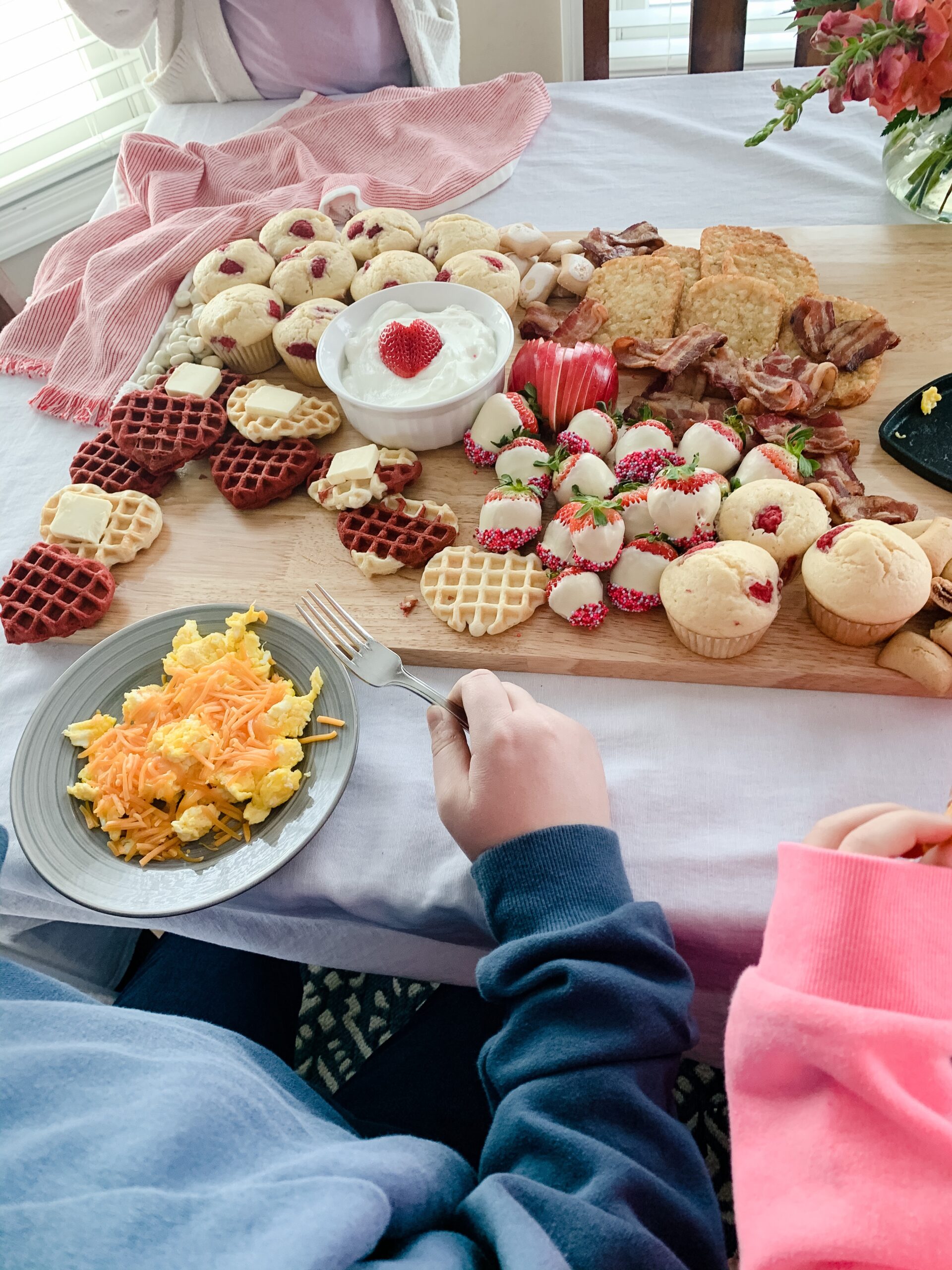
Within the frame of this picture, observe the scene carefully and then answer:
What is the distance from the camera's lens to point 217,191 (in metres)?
1.92

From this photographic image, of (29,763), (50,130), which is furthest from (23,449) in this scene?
(50,130)

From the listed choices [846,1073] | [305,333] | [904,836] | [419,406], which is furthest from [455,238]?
[846,1073]

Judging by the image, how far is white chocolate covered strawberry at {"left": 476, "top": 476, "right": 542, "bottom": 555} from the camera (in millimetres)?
1234

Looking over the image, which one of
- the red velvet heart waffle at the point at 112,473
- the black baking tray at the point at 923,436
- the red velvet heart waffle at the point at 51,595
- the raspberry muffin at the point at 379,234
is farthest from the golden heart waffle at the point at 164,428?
the black baking tray at the point at 923,436

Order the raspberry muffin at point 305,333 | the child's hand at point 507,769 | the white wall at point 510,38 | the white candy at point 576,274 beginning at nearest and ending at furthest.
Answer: the child's hand at point 507,769, the raspberry muffin at point 305,333, the white candy at point 576,274, the white wall at point 510,38

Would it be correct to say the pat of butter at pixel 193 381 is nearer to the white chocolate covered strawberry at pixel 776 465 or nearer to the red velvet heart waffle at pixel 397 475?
the red velvet heart waffle at pixel 397 475

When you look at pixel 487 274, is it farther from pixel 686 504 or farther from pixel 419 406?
pixel 686 504

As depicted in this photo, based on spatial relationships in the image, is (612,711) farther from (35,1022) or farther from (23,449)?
(23,449)

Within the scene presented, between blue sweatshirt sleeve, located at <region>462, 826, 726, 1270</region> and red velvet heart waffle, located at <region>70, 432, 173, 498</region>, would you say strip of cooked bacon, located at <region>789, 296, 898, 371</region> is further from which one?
red velvet heart waffle, located at <region>70, 432, 173, 498</region>

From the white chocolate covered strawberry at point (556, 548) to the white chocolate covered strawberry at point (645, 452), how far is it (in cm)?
15

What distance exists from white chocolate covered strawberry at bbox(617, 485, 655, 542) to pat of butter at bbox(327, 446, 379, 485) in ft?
1.39

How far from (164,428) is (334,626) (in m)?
0.55

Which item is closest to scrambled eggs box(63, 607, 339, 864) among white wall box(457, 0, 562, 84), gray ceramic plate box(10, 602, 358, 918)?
gray ceramic plate box(10, 602, 358, 918)

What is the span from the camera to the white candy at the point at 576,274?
159cm
